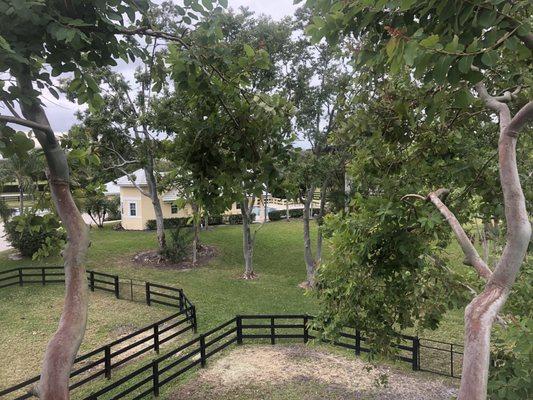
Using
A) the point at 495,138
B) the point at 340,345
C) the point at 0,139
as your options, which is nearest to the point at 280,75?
the point at 340,345

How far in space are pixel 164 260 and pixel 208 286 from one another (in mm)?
4967

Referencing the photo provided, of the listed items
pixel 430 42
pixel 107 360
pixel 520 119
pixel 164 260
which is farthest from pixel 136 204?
pixel 430 42

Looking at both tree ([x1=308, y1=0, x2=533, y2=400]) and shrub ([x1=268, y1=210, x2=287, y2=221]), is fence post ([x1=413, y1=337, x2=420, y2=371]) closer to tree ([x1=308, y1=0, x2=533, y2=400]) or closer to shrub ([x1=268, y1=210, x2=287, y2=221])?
tree ([x1=308, y1=0, x2=533, y2=400])

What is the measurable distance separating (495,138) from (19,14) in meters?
5.97

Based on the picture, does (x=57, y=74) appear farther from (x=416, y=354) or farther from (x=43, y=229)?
(x=416, y=354)

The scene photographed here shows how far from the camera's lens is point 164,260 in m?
21.7

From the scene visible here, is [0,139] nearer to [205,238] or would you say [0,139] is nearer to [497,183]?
[497,183]

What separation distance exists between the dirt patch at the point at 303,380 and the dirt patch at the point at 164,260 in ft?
36.4

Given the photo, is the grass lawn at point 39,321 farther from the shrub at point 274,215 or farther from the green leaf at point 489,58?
the shrub at point 274,215

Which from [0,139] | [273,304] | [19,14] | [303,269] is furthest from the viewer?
[303,269]

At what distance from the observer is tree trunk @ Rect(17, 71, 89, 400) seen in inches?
76.4

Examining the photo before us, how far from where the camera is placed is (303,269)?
840 inches

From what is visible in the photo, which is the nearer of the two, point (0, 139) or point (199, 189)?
point (0, 139)

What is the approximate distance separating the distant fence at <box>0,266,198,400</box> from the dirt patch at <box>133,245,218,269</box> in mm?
3553
